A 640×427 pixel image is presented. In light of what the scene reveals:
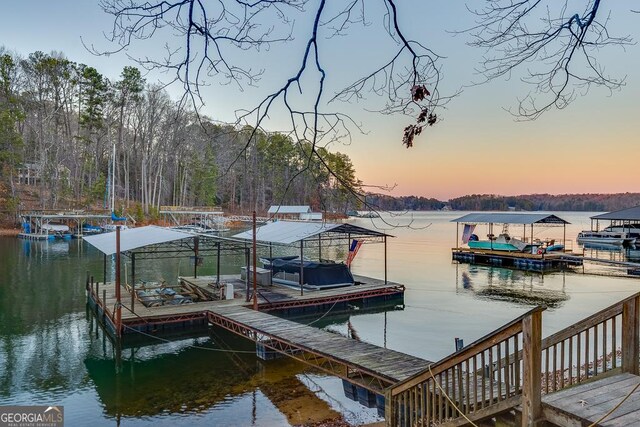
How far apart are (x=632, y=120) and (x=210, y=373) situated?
30.9 ft

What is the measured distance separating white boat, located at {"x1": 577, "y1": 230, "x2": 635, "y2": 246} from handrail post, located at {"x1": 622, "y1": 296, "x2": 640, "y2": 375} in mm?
39640

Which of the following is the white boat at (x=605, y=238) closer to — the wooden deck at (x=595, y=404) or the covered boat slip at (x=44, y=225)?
the wooden deck at (x=595, y=404)

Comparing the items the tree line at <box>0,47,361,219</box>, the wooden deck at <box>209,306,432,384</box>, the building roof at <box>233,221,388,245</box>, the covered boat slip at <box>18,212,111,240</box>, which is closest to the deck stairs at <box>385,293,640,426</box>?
the wooden deck at <box>209,306,432,384</box>

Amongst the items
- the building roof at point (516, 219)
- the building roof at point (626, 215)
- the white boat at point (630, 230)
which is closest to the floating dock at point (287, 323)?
the building roof at point (516, 219)

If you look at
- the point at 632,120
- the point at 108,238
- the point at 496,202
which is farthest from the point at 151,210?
the point at 496,202

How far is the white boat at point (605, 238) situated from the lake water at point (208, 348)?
16.8m

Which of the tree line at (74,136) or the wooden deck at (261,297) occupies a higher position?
the tree line at (74,136)

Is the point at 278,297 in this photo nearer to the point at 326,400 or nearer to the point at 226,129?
the point at 326,400

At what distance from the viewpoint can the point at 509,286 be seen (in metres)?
22.6

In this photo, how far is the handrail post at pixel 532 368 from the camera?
139 inches

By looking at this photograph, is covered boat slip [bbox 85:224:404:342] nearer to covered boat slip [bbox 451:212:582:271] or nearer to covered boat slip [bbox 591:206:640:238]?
covered boat slip [bbox 451:212:582:271]

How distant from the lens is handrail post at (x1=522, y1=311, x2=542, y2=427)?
3520 millimetres

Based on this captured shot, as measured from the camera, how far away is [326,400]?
28.6 ft

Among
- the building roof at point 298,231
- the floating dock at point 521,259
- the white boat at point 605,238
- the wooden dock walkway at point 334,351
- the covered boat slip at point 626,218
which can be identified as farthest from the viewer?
the white boat at point 605,238
